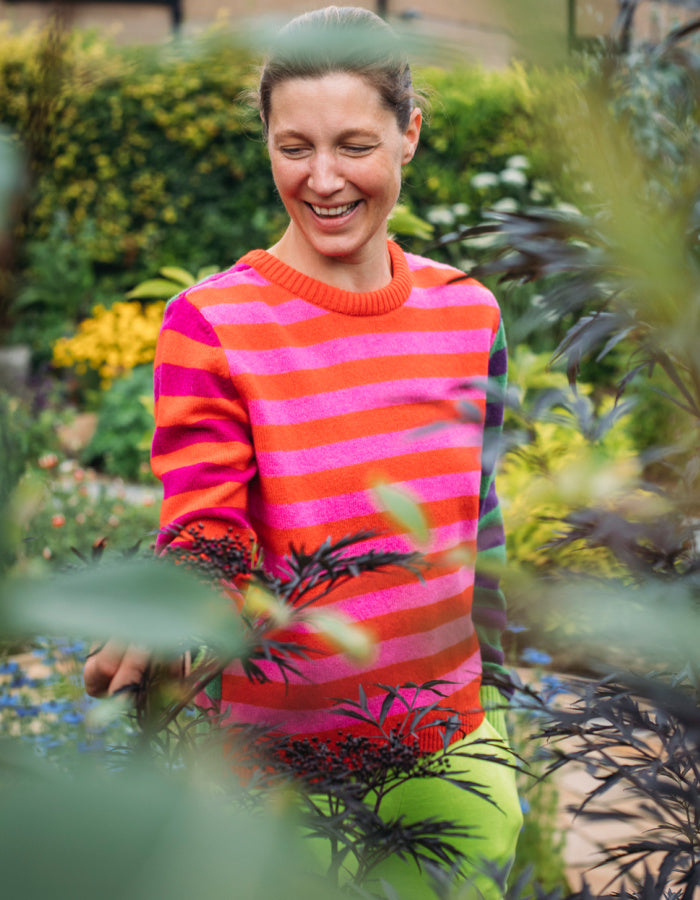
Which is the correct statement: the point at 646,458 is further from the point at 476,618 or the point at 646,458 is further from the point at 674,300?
the point at 476,618

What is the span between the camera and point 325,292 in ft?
4.70

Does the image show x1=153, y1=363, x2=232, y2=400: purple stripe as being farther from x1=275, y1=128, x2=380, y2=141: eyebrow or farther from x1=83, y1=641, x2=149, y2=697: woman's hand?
x1=83, y1=641, x2=149, y2=697: woman's hand

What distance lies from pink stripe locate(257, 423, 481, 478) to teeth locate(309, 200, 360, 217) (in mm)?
367

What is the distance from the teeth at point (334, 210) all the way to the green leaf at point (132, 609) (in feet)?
4.00

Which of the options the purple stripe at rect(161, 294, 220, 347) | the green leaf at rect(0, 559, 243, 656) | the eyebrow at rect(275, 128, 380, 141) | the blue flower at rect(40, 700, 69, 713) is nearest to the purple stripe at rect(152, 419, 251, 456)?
the purple stripe at rect(161, 294, 220, 347)

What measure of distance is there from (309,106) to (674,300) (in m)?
0.88

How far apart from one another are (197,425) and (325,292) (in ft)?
1.23

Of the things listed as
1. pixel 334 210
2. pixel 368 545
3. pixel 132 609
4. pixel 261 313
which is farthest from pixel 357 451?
pixel 132 609

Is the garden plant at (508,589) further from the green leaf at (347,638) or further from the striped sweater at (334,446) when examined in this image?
the striped sweater at (334,446)

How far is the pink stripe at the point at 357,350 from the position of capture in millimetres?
1292

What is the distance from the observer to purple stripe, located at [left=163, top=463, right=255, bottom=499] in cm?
114

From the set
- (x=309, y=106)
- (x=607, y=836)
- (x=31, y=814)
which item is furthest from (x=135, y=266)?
(x=31, y=814)

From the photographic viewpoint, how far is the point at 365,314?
4.81 feet

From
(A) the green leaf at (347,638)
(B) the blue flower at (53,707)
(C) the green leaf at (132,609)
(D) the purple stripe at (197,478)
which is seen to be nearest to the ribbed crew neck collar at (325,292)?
(D) the purple stripe at (197,478)
